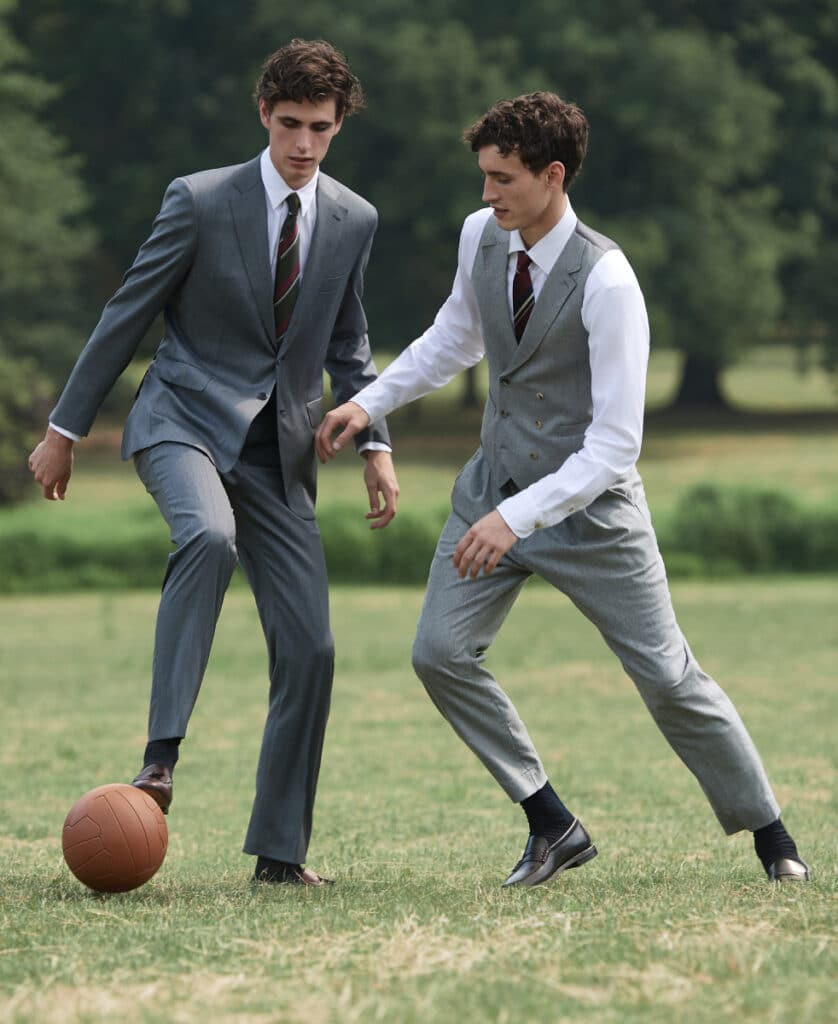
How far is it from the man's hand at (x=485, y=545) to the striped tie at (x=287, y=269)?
114 centimetres

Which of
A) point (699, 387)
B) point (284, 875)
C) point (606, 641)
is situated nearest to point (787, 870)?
point (606, 641)

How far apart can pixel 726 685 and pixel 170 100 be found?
3052cm

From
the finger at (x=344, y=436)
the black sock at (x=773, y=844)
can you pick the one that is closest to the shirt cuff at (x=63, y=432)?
the finger at (x=344, y=436)

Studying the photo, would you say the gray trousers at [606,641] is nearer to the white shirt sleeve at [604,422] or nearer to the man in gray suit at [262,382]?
the white shirt sleeve at [604,422]

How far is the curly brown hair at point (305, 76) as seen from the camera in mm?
5797

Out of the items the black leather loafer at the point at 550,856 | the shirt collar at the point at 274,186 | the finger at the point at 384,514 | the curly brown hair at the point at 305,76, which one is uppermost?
the curly brown hair at the point at 305,76

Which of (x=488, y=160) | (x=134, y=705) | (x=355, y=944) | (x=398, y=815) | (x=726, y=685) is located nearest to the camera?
(x=355, y=944)

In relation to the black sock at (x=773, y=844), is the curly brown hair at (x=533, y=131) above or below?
above

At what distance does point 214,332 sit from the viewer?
19.8 ft

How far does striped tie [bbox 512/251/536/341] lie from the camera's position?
568cm

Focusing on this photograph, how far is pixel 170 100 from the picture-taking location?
41.5 meters

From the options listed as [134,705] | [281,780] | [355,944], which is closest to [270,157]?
[281,780]

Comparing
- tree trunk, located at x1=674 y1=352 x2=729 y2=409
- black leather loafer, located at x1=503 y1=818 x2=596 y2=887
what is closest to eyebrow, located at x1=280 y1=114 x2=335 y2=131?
black leather loafer, located at x1=503 y1=818 x2=596 y2=887

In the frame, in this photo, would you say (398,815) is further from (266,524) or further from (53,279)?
(53,279)
